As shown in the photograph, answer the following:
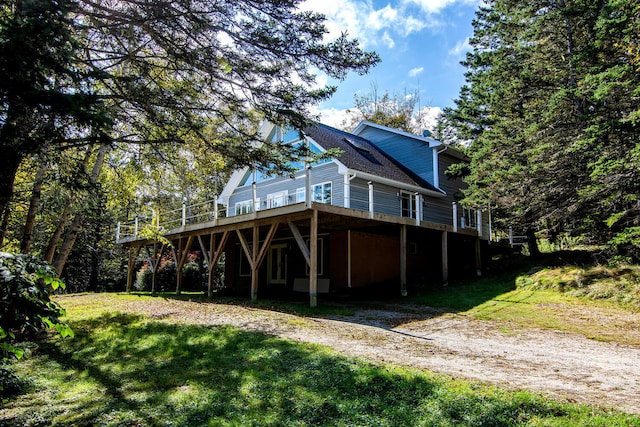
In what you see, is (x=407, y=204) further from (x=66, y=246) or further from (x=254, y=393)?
(x=254, y=393)

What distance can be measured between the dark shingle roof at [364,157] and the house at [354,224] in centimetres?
9

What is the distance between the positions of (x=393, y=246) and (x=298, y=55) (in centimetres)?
1119

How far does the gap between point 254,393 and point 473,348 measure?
404cm

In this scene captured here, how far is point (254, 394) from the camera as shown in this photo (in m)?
4.39

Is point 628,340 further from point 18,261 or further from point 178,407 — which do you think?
point 18,261

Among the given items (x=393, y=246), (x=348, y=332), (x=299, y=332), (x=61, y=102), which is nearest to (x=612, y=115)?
(x=393, y=246)

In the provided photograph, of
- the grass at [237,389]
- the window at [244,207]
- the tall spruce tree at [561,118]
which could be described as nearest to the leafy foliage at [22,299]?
the grass at [237,389]

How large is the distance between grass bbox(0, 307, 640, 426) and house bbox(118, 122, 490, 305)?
5.68m

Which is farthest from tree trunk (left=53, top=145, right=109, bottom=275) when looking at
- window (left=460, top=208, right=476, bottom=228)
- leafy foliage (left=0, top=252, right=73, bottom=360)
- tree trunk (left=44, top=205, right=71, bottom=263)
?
window (left=460, top=208, right=476, bottom=228)

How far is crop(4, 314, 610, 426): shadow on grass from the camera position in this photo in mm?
3809

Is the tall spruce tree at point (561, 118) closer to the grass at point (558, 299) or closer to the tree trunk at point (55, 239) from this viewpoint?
the grass at point (558, 299)

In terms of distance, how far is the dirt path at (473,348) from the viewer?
4.75m

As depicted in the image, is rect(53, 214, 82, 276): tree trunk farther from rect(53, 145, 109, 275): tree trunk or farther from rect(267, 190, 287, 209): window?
rect(267, 190, 287, 209): window

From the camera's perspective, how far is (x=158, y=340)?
23.1 feet
